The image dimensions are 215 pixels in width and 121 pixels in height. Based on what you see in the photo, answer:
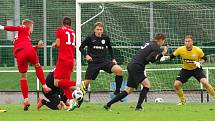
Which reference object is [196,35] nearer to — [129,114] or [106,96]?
[106,96]

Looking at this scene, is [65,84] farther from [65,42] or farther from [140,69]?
[140,69]

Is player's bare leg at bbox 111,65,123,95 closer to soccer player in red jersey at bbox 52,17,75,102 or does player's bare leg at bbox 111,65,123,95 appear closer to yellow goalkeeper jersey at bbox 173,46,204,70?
soccer player in red jersey at bbox 52,17,75,102

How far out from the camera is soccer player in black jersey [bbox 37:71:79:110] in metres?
16.2

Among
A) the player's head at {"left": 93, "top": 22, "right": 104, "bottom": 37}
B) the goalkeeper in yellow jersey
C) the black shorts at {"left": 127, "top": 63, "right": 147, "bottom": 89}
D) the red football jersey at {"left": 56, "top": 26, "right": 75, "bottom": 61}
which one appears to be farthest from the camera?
the goalkeeper in yellow jersey

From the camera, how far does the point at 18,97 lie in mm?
→ 25516

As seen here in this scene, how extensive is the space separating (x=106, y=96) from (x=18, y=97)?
12.9 ft

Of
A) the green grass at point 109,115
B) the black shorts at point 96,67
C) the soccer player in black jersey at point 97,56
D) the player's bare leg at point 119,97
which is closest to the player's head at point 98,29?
the soccer player in black jersey at point 97,56

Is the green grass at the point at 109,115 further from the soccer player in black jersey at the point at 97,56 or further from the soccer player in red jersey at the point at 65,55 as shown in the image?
the soccer player in black jersey at the point at 97,56

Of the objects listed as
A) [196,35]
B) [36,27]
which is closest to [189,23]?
[196,35]

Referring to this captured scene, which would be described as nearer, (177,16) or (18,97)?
(177,16)

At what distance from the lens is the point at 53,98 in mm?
16281

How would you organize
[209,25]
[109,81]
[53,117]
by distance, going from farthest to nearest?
[109,81] → [209,25] → [53,117]

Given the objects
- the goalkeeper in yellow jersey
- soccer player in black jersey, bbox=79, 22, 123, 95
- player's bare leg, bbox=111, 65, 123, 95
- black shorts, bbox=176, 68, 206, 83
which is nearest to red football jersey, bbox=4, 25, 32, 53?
soccer player in black jersey, bbox=79, 22, 123, 95

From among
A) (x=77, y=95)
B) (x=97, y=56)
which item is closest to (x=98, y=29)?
(x=97, y=56)
